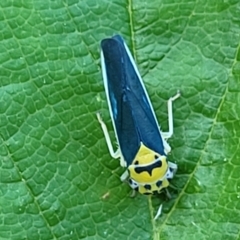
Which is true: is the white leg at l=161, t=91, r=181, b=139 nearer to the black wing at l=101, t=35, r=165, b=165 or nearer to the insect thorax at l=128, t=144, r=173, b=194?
the black wing at l=101, t=35, r=165, b=165

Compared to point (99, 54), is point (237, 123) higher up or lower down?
lower down

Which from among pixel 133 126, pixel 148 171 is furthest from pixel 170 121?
pixel 148 171

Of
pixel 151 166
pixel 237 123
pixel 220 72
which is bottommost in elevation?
pixel 151 166

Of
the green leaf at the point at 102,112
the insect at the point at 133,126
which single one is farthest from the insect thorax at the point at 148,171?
the green leaf at the point at 102,112

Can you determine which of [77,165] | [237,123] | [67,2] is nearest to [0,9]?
[67,2]

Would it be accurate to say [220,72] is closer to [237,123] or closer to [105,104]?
[237,123]

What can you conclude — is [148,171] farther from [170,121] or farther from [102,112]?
[102,112]

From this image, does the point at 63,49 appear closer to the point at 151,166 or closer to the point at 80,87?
the point at 80,87
